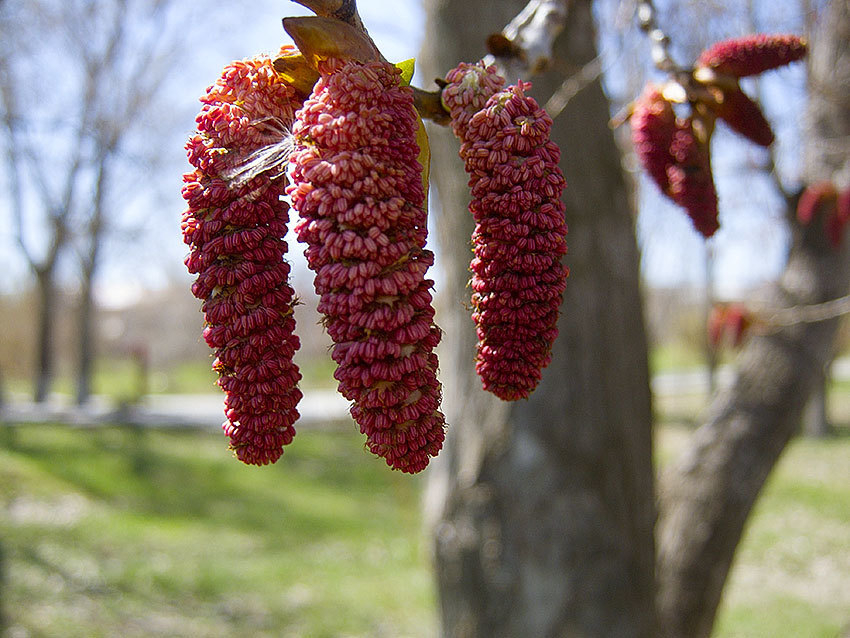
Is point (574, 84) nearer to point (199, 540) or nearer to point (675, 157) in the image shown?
point (675, 157)

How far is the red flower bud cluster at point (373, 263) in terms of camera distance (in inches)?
21.8

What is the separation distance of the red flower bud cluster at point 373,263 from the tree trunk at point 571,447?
244cm

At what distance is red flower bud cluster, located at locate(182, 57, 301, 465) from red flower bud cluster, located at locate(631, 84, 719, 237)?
591 mm

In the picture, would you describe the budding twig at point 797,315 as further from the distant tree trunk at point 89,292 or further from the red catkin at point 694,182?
the distant tree trunk at point 89,292

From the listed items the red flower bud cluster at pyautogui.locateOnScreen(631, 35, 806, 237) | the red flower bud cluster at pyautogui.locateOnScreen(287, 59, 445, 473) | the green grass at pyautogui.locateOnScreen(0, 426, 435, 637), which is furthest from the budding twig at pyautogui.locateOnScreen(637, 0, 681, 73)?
the green grass at pyautogui.locateOnScreen(0, 426, 435, 637)

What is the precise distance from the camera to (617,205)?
303 centimetres

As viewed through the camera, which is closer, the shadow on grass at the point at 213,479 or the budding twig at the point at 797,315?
the budding twig at the point at 797,315

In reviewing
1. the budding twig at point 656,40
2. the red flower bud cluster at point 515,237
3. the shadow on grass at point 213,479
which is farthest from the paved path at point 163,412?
the red flower bud cluster at point 515,237

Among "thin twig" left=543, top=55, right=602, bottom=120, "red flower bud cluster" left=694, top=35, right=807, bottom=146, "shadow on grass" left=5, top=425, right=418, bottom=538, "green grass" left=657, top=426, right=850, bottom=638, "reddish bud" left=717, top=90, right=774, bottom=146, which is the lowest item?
"green grass" left=657, top=426, right=850, bottom=638

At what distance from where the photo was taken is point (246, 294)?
0.63 metres

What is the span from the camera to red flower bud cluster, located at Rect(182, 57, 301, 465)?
631 mm

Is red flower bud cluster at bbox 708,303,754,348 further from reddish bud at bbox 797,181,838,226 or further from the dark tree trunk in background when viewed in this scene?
reddish bud at bbox 797,181,838,226

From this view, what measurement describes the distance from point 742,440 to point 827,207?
3.63ft

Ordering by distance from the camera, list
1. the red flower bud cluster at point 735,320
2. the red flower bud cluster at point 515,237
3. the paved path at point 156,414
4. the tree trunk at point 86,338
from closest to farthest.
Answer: the red flower bud cluster at point 515,237 → the red flower bud cluster at point 735,320 → the paved path at point 156,414 → the tree trunk at point 86,338
